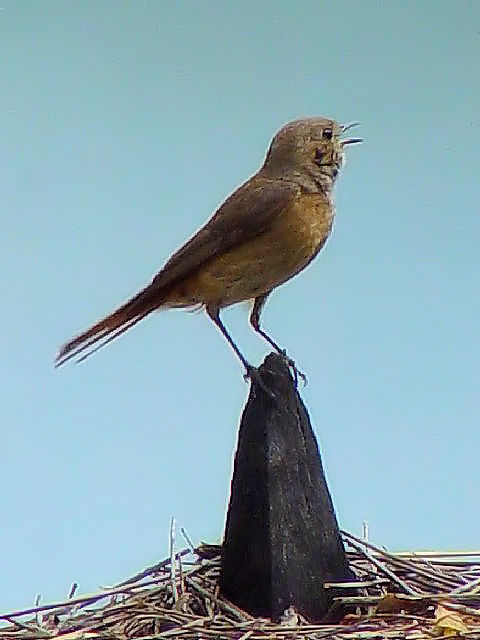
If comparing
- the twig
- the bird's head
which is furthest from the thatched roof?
the bird's head

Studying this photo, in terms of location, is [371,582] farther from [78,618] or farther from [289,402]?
[78,618]

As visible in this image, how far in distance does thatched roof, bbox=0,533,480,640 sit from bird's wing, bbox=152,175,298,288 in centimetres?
36

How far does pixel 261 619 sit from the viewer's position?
1.15 metres

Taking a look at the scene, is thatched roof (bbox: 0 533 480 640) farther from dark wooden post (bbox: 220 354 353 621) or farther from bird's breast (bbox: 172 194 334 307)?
bird's breast (bbox: 172 194 334 307)

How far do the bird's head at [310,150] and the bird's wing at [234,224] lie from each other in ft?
0.09

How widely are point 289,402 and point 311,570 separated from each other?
188 millimetres

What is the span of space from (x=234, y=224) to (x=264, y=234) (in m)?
0.04

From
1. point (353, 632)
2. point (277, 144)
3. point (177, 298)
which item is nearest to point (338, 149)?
point (277, 144)

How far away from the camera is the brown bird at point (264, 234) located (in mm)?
1391

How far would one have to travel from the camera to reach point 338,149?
142cm

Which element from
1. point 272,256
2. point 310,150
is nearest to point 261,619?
point 272,256

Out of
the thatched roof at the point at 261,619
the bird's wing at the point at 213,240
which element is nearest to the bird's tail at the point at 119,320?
the bird's wing at the point at 213,240

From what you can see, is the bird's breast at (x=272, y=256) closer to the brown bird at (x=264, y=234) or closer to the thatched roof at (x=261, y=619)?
the brown bird at (x=264, y=234)

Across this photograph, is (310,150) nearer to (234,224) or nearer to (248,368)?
(234,224)
